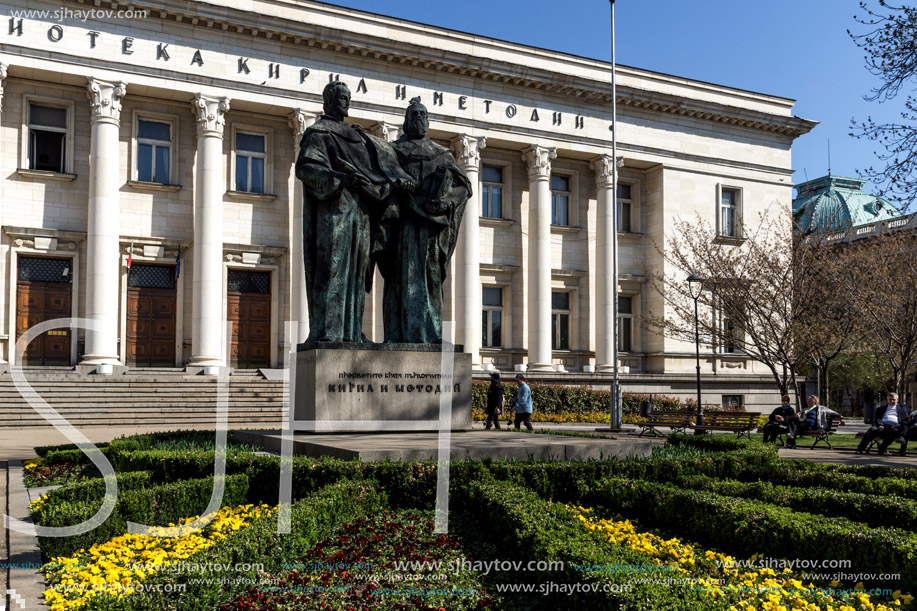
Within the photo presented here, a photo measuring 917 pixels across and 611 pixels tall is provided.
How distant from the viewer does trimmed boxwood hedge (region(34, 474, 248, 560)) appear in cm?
700

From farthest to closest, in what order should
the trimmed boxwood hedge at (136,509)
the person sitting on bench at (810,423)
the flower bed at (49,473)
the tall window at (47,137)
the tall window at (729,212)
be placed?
the tall window at (729,212), the tall window at (47,137), the person sitting on bench at (810,423), the flower bed at (49,473), the trimmed boxwood hedge at (136,509)

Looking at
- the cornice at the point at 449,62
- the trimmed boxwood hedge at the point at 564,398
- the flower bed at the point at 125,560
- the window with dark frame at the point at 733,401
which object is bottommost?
the window with dark frame at the point at 733,401

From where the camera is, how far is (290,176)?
34000 millimetres

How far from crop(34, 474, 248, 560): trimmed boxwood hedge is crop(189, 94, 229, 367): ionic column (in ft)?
76.5

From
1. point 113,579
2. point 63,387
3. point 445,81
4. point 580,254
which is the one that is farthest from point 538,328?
point 113,579

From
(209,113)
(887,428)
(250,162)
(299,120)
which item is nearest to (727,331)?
(887,428)

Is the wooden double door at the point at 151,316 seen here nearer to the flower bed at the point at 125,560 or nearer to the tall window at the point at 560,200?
the tall window at the point at 560,200

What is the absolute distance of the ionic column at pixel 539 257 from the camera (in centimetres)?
3716

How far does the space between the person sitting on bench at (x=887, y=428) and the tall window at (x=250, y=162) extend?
24031 mm

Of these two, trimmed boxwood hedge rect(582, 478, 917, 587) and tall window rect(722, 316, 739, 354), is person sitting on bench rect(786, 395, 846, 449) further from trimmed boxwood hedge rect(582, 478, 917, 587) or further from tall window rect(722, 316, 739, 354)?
trimmed boxwood hedge rect(582, 478, 917, 587)

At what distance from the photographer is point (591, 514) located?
27.0 feet

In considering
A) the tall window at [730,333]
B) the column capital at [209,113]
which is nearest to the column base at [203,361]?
the column capital at [209,113]

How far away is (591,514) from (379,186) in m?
5.75

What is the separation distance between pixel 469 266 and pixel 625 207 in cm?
1058
